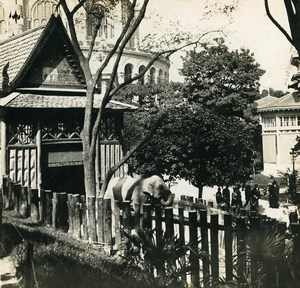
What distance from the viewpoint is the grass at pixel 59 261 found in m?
5.44

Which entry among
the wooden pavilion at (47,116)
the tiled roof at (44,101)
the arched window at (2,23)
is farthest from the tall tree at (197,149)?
the arched window at (2,23)

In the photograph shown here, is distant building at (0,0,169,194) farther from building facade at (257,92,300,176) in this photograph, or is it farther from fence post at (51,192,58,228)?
building facade at (257,92,300,176)

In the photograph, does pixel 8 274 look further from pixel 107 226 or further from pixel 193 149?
pixel 193 149

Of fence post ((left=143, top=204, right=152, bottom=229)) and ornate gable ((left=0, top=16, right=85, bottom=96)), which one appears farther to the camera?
ornate gable ((left=0, top=16, right=85, bottom=96))

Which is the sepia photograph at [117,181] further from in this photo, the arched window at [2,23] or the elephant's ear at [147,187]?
the arched window at [2,23]

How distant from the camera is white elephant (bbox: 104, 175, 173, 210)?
11539 mm

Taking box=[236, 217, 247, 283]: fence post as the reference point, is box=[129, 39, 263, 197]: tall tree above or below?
above

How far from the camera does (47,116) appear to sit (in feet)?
48.0

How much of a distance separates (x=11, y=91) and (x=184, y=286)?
11.3 metres

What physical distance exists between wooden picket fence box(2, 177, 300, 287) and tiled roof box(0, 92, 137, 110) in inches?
121

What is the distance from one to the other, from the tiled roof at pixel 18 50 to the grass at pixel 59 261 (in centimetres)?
849

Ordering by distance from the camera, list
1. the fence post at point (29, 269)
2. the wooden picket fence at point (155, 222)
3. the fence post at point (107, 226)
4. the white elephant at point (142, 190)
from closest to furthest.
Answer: the fence post at point (29, 269) < the wooden picket fence at point (155, 222) < the fence post at point (107, 226) < the white elephant at point (142, 190)

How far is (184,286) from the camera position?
582cm

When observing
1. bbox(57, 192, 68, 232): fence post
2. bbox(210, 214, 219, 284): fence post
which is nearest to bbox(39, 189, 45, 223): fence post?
bbox(57, 192, 68, 232): fence post
